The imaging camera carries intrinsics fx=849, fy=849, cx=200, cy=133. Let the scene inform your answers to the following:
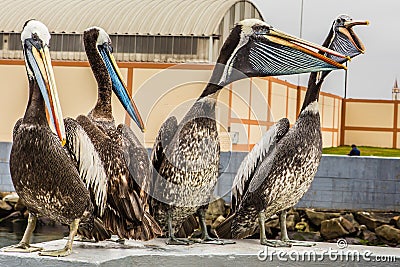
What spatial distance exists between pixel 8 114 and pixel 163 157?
1294cm

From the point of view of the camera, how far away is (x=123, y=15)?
23094mm

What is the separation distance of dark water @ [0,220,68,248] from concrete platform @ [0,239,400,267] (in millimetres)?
7423

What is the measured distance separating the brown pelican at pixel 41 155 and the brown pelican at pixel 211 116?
1038 mm

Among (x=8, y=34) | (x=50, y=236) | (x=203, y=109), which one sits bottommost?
(x=50, y=236)

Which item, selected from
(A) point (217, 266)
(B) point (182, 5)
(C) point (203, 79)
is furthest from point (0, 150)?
(A) point (217, 266)

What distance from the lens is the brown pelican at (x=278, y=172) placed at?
7.50 meters

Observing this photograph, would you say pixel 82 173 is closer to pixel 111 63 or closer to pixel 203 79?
pixel 111 63

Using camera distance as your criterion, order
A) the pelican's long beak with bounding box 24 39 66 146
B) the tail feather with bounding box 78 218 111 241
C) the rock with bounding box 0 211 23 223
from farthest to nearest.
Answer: the rock with bounding box 0 211 23 223 → the tail feather with bounding box 78 218 111 241 → the pelican's long beak with bounding box 24 39 66 146

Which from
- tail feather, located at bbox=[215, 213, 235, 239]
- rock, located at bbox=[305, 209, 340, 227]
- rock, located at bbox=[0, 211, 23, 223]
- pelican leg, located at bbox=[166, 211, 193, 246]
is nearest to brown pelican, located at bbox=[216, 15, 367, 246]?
tail feather, located at bbox=[215, 213, 235, 239]

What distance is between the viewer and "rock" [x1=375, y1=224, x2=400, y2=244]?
581 inches

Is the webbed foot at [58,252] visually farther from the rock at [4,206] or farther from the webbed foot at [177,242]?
the rock at [4,206]

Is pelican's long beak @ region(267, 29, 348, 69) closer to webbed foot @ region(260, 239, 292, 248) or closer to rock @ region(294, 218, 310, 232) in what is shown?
webbed foot @ region(260, 239, 292, 248)

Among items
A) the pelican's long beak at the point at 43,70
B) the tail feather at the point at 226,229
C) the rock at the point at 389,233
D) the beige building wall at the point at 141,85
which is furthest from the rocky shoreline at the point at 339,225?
the pelican's long beak at the point at 43,70

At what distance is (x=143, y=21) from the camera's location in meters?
22.4
